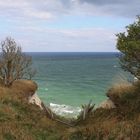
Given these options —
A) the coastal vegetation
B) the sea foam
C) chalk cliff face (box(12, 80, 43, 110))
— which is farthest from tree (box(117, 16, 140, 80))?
the sea foam

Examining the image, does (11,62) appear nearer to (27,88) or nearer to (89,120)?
(27,88)

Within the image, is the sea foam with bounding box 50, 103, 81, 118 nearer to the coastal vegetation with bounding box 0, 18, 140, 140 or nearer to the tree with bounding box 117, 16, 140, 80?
the coastal vegetation with bounding box 0, 18, 140, 140

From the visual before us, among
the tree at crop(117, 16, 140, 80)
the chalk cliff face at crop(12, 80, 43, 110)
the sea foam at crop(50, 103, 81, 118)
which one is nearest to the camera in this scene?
the tree at crop(117, 16, 140, 80)

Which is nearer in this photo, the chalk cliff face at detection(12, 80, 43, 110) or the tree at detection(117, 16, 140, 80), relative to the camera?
the tree at detection(117, 16, 140, 80)

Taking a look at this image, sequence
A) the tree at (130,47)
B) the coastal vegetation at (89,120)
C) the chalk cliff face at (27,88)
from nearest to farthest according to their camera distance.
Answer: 1. the coastal vegetation at (89,120)
2. the tree at (130,47)
3. the chalk cliff face at (27,88)

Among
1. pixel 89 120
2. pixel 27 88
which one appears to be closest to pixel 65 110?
pixel 27 88

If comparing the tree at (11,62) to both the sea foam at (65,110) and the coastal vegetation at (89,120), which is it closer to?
the coastal vegetation at (89,120)

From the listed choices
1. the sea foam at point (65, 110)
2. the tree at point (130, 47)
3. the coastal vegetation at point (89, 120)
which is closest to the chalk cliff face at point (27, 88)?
the coastal vegetation at point (89, 120)

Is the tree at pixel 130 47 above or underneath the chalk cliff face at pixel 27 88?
above

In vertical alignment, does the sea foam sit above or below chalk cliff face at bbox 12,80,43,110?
below

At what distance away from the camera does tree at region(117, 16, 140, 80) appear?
22.0 m

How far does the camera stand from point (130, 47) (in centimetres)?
2197

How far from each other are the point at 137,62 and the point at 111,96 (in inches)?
212

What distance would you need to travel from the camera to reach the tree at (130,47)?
867 inches
